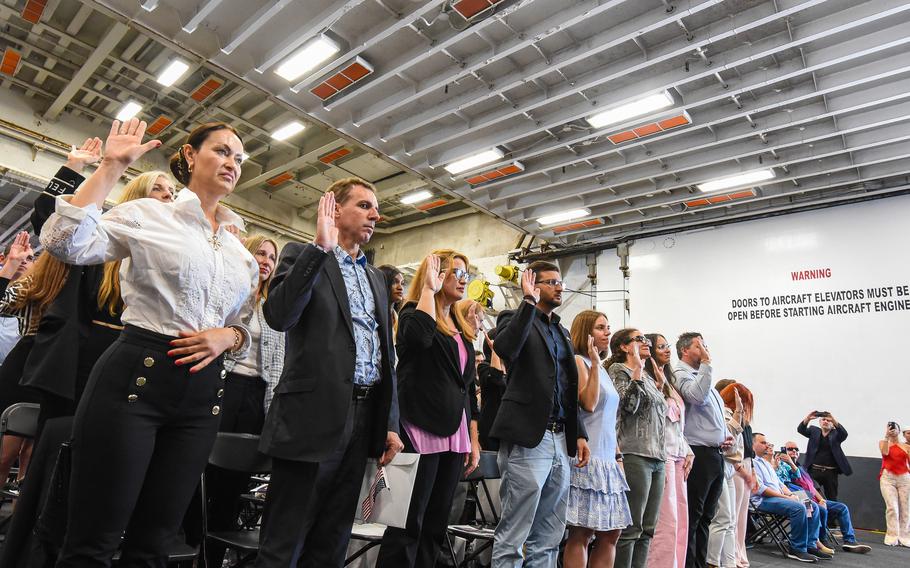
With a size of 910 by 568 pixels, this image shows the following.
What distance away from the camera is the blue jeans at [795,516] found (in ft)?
19.7

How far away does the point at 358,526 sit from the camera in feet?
9.08

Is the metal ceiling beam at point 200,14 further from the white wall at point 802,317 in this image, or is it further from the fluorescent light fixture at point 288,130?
the white wall at point 802,317

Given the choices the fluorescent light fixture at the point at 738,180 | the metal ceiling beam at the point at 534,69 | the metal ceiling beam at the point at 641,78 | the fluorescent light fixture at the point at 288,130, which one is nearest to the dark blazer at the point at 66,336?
the metal ceiling beam at the point at 534,69

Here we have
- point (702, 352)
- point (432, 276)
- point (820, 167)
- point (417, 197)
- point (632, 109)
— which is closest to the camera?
point (432, 276)

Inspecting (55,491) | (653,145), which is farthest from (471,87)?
(55,491)

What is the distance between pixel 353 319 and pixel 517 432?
1167 mm

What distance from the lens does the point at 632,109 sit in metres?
7.19

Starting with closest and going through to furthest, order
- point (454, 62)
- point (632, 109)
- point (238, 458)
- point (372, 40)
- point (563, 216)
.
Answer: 1. point (238, 458)
2. point (372, 40)
3. point (454, 62)
4. point (632, 109)
5. point (563, 216)

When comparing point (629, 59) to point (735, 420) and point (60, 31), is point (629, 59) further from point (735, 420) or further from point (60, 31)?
point (60, 31)

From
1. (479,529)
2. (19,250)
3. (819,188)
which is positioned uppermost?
(819,188)

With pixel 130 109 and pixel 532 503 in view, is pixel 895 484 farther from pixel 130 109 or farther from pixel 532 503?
pixel 130 109

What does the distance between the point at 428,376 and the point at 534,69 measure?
5.16 m

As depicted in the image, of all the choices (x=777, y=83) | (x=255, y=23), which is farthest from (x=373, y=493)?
(x=777, y=83)

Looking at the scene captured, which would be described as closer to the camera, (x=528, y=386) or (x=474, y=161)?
(x=528, y=386)
